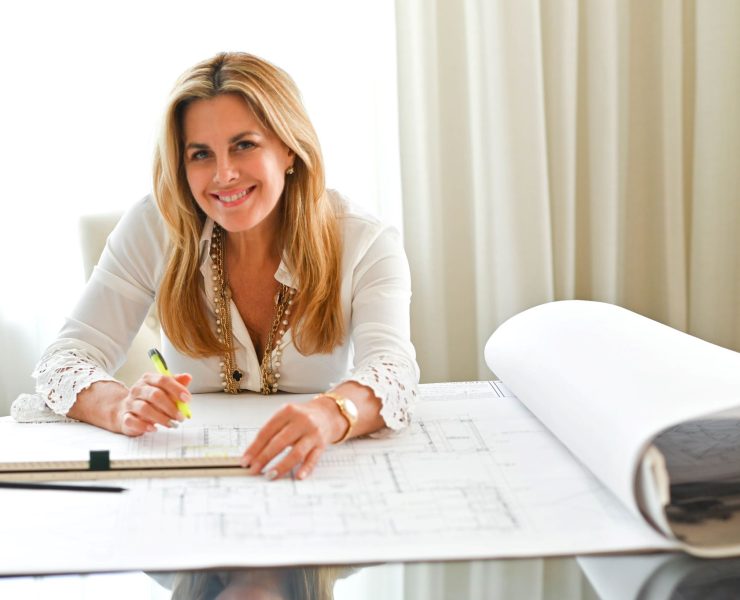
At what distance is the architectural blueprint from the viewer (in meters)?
1.03

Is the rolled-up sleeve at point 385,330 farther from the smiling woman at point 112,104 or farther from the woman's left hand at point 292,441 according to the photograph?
the smiling woman at point 112,104

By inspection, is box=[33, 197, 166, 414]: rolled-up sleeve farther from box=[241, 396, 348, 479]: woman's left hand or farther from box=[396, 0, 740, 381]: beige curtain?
box=[396, 0, 740, 381]: beige curtain

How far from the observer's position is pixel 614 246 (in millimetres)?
2902

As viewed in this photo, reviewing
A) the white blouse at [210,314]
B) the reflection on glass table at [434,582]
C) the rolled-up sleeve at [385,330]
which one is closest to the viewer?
the reflection on glass table at [434,582]

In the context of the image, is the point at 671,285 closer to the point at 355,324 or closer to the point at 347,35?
the point at 347,35

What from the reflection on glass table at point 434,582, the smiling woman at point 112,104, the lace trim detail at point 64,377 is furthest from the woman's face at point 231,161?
the smiling woman at point 112,104

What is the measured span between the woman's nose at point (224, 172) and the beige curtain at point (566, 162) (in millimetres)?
1189

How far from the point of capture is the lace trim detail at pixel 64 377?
162 centimetres

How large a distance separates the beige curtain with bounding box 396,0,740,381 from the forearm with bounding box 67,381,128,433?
145 centimetres

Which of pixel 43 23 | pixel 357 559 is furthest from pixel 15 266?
pixel 357 559

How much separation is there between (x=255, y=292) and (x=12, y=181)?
1274 millimetres

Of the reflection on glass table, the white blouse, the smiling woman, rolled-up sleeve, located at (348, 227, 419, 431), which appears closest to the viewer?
the reflection on glass table

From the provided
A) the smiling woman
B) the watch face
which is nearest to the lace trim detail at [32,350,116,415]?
the watch face

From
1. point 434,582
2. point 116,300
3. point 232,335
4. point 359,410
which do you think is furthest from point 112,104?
point 434,582
